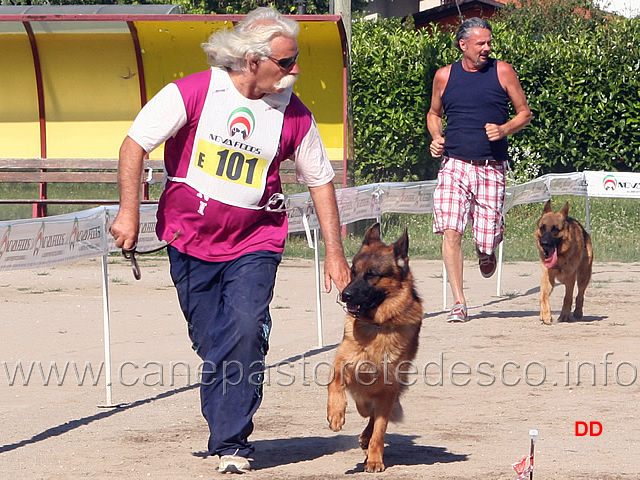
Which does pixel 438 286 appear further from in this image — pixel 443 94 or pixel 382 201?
pixel 443 94

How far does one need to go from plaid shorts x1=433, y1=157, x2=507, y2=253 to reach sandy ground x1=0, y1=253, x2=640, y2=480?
86 centimetres

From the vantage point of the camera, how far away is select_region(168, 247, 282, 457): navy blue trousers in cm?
505

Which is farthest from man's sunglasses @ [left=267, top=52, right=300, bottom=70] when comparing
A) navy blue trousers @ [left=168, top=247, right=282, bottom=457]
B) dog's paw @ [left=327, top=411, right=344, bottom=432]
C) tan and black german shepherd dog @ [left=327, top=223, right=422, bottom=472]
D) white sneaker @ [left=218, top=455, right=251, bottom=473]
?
white sneaker @ [left=218, top=455, right=251, bottom=473]

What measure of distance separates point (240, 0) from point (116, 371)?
856 inches

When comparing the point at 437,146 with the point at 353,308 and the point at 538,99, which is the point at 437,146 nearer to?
the point at 353,308

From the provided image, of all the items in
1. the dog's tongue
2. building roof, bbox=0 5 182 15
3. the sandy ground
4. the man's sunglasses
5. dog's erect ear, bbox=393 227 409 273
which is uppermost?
building roof, bbox=0 5 182 15

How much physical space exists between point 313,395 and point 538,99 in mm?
13438

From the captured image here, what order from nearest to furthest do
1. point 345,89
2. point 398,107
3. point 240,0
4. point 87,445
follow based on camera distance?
1. point 87,445
2. point 345,89
3. point 398,107
4. point 240,0

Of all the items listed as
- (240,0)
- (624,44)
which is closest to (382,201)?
(624,44)

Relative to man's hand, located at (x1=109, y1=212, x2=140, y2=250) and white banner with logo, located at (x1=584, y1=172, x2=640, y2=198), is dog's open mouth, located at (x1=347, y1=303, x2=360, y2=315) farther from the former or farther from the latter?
white banner with logo, located at (x1=584, y1=172, x2=640, y2=198)

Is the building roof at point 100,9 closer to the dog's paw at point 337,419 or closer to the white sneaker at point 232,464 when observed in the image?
the dog's paw at point 337,419

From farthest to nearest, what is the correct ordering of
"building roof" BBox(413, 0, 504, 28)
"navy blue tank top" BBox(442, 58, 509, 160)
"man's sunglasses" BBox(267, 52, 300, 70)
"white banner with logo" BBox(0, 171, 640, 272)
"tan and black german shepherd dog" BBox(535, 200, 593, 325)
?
"building roof" BBox(413, 0, 504, 28)
"tan and black german shepherd dog" BBox(535, 200, 593, 325)
"navy blue tank top" BBox(442, 58, 509, 160)
"white banner with logo" BBox(0, 171, 640, 272)
"man's sunglasses" BBox(267, 52, 300, 70)

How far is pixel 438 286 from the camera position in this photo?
12492 millimetres

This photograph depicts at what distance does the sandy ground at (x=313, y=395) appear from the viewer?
530 cm
